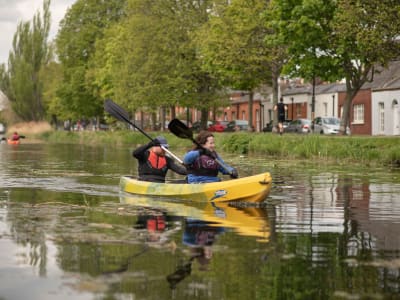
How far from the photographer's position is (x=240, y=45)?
47750 mm

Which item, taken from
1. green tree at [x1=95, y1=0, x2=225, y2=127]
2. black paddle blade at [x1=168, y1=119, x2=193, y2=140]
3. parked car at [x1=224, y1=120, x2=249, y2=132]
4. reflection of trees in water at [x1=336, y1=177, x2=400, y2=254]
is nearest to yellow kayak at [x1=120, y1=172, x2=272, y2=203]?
reflection of trees in water at [x1=336, y1=177, x2=400, y2=254]

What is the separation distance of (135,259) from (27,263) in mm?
1162

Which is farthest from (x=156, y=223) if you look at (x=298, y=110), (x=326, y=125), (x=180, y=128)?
(x=298, y=110)

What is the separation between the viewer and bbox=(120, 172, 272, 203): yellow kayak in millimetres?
15914

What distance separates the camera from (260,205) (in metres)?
16.5

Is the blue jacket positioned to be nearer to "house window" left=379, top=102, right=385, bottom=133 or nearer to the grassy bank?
the grassy bank

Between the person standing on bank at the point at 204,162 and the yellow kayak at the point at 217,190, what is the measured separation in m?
0.36

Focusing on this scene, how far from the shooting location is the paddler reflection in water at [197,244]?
343 inches

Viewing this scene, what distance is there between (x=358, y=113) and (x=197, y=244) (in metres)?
55.2

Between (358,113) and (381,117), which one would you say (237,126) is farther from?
(381,117)

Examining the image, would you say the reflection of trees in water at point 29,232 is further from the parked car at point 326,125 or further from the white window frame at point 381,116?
the parked car at point 326,125

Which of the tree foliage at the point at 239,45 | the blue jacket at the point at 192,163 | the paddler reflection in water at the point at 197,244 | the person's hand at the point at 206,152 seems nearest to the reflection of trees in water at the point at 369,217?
the paddler reflection in water at the point at 197,244

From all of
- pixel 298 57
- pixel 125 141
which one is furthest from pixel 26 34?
pixel 298 57

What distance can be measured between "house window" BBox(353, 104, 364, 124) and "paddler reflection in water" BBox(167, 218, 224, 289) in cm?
5130
